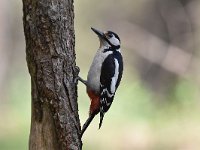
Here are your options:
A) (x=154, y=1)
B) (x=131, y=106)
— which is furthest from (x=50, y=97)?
(x=154, y=1)

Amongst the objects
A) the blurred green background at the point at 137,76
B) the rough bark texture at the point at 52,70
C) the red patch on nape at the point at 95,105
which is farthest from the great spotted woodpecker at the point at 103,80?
the blurred green background at the point at 137,76

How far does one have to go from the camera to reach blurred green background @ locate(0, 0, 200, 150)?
11.7m

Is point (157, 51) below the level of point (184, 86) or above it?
above

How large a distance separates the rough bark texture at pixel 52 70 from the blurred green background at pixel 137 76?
6.20 meters

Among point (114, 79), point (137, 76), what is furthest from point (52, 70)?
point (137, 76)

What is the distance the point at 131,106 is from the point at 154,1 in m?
4.12

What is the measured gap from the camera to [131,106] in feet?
43.1

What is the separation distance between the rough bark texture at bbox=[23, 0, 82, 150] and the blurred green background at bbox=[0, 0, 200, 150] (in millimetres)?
6198

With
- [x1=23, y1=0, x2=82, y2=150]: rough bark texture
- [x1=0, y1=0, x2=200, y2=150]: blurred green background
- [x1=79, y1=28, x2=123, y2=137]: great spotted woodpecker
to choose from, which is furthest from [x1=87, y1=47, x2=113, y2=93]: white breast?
[x1=0, y1=0, x2=200, y2=150]: blurred green background

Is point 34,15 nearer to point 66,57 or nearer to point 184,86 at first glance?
point 66,57

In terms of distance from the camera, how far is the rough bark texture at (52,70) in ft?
15.2

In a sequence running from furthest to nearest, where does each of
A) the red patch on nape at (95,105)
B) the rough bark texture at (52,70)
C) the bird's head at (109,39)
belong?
the bird's head at (109,39), the red patch on nape at (95,105), the rough bark texture at (52,70)

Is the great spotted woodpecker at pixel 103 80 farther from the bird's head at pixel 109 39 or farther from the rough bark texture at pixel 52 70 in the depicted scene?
the rough bark texture at pixel 52 70

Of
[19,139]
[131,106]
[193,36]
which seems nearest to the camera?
[19,139]
